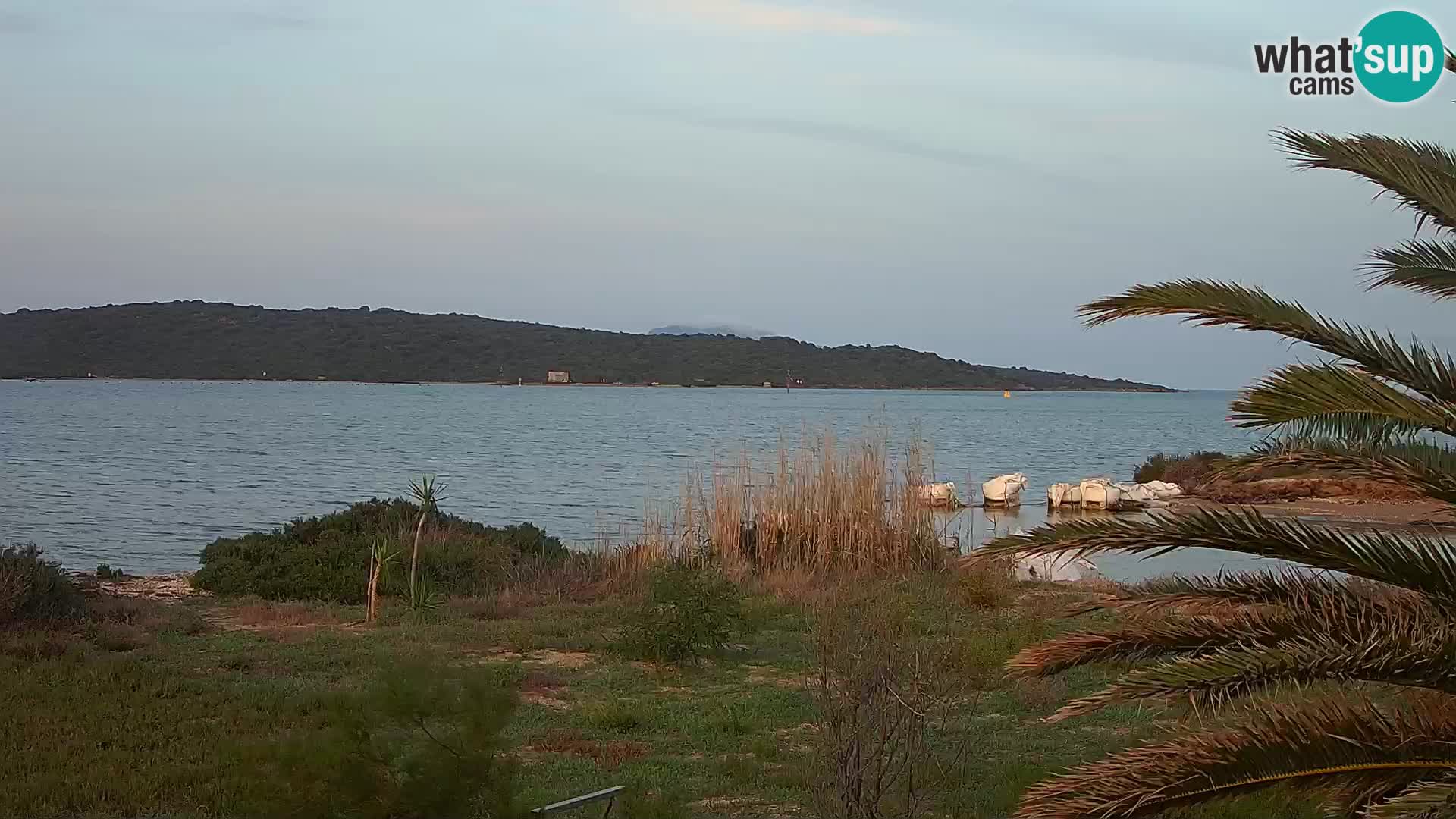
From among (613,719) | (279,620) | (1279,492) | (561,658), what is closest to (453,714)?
(613,719)

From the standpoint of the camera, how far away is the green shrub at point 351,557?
1482cm

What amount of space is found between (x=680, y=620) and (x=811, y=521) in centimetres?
518

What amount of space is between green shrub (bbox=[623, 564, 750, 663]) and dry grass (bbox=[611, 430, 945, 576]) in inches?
146

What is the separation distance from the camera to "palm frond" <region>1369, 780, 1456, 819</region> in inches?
137

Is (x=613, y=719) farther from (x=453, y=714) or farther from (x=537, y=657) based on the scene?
(x=453, y=714)

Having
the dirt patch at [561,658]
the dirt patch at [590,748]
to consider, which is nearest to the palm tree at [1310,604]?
the dirt patch at [590,748]

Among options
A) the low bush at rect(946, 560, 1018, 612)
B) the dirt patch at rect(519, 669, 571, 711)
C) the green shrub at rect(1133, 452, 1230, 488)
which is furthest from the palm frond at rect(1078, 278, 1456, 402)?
the green shrub at rect(1133, 452, 1230, 488)

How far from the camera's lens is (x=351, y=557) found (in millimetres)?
15430

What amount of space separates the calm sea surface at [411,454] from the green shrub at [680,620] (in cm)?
600

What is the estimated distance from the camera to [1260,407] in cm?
420

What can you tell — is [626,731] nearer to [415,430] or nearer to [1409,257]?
[1409,257]

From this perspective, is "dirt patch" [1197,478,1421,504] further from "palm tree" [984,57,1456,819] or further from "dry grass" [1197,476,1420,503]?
"palm tree" [984,57,1456,819]

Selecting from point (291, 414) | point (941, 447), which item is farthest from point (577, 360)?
point (941, 447)

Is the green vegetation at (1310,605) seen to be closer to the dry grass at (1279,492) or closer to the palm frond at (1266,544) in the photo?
the palm frond at (1266,544)
